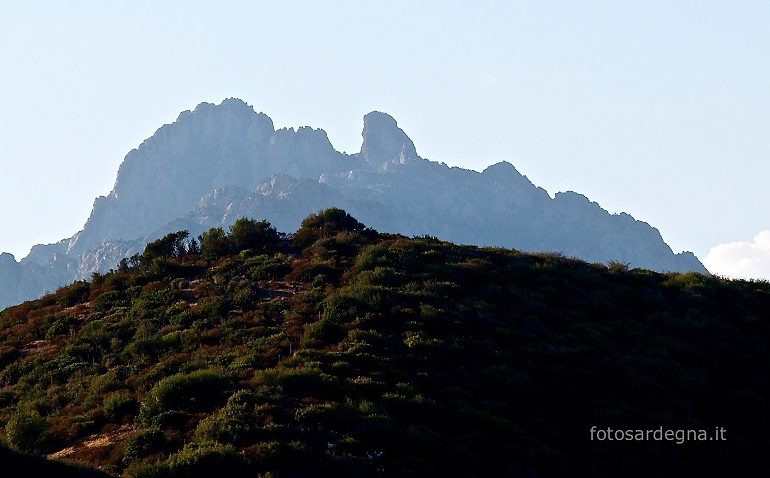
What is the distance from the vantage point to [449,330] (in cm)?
2977

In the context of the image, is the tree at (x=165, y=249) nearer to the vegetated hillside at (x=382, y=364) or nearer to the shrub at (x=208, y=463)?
the vegetated hillside at (x=382, y=364)

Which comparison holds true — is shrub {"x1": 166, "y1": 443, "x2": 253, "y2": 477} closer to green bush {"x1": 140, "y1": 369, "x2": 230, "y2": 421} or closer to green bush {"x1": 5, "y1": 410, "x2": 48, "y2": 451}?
green bush {"x1": 140, "y1": 369, "x2": 230, "y2": 421}

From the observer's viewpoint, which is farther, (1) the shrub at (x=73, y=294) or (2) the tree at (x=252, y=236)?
(2) the tree at (x=252, y=236)

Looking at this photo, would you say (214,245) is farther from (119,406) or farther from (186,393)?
(186,393)

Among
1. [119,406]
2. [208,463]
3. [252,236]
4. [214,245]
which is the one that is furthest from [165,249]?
[208,463]

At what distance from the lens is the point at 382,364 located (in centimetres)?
2638

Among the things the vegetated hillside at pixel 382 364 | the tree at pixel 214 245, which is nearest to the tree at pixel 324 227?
the vegetated hillside at pixel 382 364

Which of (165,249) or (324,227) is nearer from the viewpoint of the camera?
(324,227)

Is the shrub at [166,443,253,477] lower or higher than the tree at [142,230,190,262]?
lower

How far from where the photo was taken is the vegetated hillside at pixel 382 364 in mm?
21938

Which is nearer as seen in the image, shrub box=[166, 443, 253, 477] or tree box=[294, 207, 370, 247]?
shrub box=[166, 443, 253, 477]

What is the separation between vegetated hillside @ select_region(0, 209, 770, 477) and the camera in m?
21.9

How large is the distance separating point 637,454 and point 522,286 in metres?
12.6

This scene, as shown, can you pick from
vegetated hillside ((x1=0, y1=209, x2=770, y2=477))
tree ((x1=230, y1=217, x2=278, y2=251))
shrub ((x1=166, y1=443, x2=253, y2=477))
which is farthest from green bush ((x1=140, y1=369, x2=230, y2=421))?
tree ((x1=230, y1=217, x2=278, y2=251))
